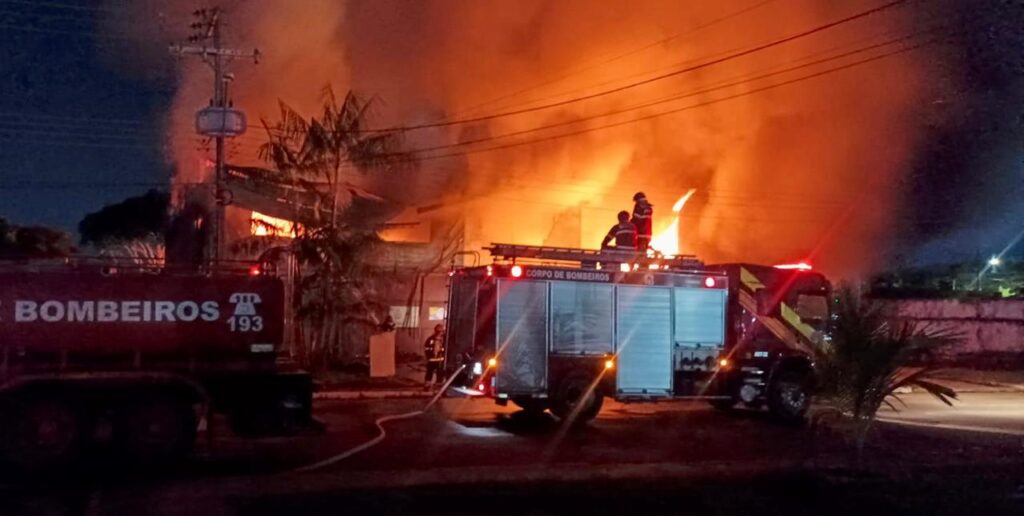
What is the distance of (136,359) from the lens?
1212 centimetres

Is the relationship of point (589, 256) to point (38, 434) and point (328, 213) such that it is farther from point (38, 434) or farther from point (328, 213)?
point (328, 213)

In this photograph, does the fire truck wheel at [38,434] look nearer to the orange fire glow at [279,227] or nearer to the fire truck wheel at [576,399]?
the fire truck wheel at [576,399]

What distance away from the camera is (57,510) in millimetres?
9469

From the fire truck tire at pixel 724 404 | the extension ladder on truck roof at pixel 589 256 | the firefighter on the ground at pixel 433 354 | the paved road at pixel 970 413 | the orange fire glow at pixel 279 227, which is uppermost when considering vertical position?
the orange fire glow at pixel 279 227

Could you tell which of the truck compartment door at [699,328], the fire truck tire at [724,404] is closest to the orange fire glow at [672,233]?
the fire truck tire at [724,404]

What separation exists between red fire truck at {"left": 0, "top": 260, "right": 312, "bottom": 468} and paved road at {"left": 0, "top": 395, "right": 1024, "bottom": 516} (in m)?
0.46

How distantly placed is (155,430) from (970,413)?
13.0m

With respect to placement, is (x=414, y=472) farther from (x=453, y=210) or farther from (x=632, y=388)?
(x=453, y=210)

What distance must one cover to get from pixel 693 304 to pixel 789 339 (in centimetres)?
157

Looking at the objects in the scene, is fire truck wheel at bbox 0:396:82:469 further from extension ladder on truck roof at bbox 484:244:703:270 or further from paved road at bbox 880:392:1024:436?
paved road at bbox 880:392:1024:436

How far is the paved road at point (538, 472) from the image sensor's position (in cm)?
997

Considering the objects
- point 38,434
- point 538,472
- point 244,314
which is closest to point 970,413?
point 538,472

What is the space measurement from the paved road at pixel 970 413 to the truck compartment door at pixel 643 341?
3660mm

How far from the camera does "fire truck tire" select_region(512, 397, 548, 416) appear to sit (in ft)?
52.5
